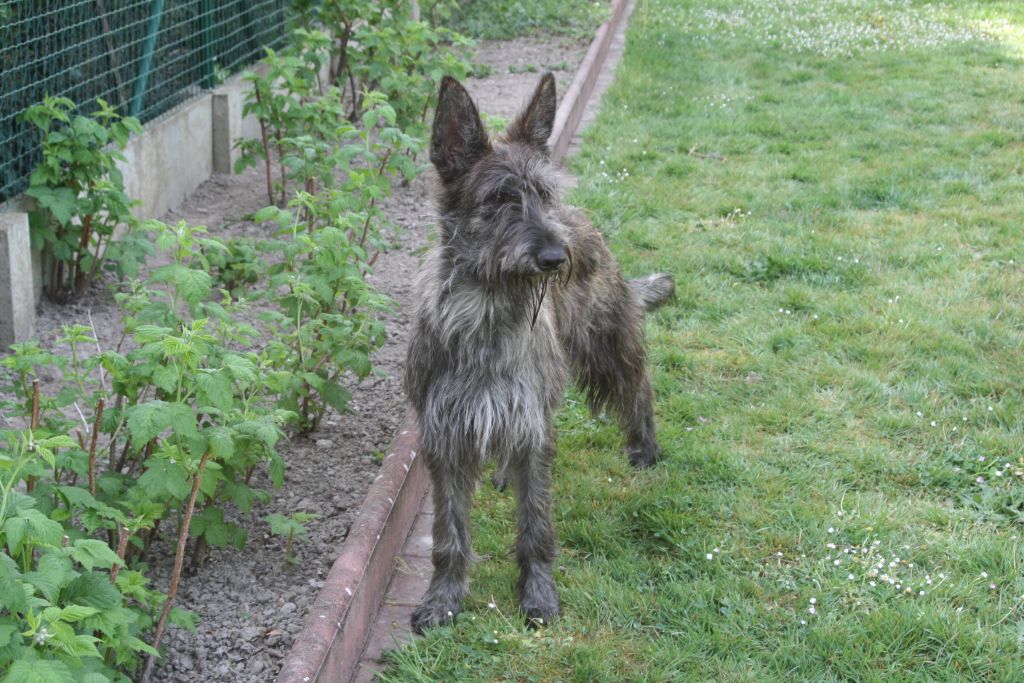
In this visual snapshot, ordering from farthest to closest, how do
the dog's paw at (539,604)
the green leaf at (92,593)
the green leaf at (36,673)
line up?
the dog's paw at (539,604) < the green leaf at (92,593) < the green leaf at (36,673)

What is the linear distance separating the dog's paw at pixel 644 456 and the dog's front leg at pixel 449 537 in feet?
4.14

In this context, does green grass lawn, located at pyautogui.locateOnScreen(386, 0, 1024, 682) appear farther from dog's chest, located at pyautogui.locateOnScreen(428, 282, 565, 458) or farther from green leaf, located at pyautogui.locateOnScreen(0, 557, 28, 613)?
green leaf, located at pyautogui.locateOnScreen(0, 557, 28, 613)

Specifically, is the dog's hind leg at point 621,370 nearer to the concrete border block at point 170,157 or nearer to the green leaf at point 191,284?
the green leaf at point 191,284

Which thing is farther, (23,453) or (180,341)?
(180,341)

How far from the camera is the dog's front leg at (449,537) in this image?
4195 mm

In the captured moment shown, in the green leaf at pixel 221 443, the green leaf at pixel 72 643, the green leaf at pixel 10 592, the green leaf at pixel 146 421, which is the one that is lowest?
the green leaf at pixel 221 443

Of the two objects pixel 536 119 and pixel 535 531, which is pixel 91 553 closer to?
pixel 535 531

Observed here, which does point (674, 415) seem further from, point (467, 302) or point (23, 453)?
point (23, 453)

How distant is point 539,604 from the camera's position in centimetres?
418

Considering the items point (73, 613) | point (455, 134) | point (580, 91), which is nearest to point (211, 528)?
point (73, 613)

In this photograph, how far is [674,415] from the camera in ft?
18.7

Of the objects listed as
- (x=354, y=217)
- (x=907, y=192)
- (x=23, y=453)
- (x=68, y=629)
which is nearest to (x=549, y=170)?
(x=354, y=217)

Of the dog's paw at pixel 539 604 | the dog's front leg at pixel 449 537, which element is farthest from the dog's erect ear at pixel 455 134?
the dog's paw at pixel 539 604

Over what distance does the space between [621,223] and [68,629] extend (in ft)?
19.8
